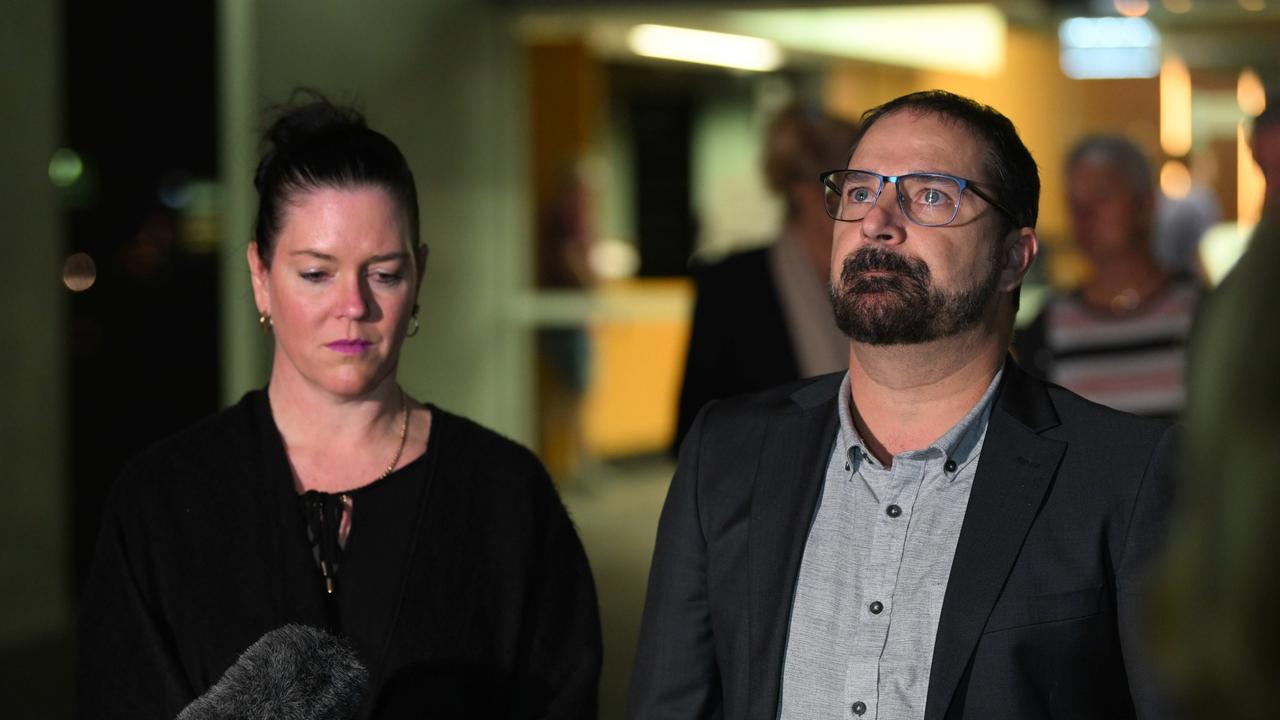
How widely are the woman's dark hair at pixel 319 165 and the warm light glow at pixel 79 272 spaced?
442 cm

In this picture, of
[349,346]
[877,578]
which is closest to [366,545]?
[349,346]

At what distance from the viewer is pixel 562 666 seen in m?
2.44

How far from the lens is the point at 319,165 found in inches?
97.1

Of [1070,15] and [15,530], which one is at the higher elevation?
[1070,15]

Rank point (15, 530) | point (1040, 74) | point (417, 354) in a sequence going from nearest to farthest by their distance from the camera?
point (15, 530) < point (417, 354) < point (1040, 74)

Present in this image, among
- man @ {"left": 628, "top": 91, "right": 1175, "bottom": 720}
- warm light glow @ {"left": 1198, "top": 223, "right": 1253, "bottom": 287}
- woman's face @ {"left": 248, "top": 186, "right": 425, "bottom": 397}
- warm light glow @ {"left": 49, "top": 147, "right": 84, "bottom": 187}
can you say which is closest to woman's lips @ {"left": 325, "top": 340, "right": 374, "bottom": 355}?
woman's face @ {"left": 248, "top": 186, "right": 425, "bottom": 397}

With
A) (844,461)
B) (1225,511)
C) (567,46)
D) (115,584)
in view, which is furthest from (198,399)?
(1225,511)

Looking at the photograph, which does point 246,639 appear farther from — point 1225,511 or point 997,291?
point 1225,511

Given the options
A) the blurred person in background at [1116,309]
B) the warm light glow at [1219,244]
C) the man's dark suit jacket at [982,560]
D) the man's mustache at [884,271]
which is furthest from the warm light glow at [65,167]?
the warm light glow at [1219,244]

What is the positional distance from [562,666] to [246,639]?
1.65 ft

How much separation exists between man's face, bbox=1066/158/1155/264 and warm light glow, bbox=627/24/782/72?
Result: 5451 millimetres

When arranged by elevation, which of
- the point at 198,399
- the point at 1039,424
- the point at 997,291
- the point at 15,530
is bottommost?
the point at 15,530

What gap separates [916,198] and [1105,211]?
259 centimetres

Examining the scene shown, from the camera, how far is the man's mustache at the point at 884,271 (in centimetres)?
202
